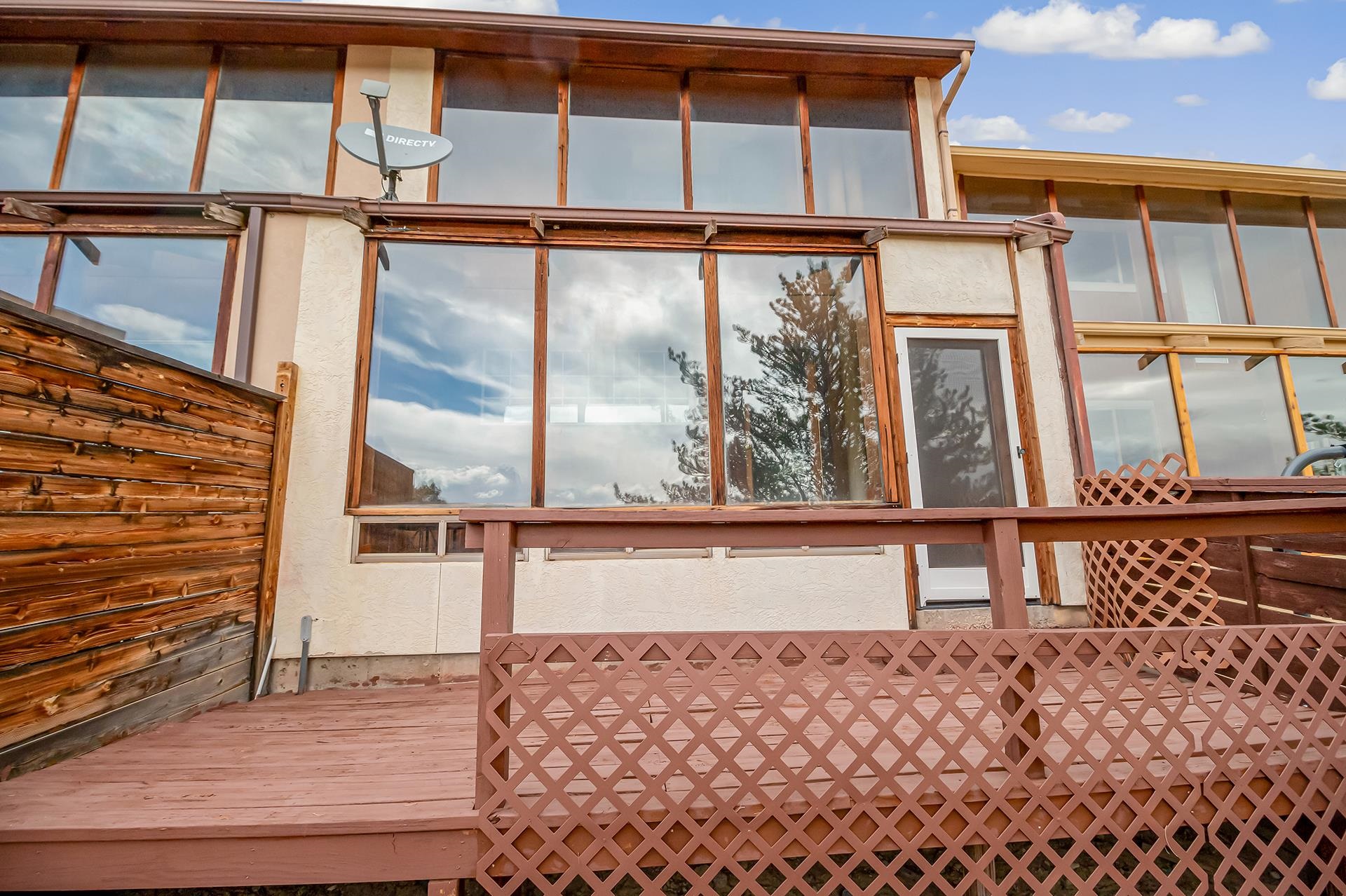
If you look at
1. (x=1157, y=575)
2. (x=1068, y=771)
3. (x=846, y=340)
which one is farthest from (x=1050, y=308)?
(x=1068, y=771)

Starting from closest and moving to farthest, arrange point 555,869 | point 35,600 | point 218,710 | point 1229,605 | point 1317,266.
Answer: point 555,869 < point 35,600 < point 218,710 < point 1229,605 < point 1317,266

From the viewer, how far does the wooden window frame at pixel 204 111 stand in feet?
12.9

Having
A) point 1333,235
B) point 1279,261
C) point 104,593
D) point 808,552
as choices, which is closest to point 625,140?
point 808,552

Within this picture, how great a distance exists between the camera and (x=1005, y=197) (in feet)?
21.0

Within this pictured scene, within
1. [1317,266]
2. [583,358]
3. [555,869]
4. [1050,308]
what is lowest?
[555,869]

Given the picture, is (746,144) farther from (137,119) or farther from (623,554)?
(137,119)

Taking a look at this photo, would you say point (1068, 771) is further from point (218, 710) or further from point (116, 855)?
point (218, 710)

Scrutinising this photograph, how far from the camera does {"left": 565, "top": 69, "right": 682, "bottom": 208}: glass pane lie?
429cm

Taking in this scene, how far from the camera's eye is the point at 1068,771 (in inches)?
75.2

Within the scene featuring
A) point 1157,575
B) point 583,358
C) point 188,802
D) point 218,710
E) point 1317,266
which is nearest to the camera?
point 188,802

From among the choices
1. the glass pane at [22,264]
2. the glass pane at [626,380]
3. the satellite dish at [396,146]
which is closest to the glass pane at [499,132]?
the satellite dish at [396,146]

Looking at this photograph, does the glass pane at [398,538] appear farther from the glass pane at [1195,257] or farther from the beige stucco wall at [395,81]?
the glass pane at [1195,257]

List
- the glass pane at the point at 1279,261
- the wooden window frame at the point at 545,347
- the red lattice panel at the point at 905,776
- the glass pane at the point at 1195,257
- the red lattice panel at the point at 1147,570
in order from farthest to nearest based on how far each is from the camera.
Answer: the glass pane at the point at 1279,261, the glass pane at the point at 1195,257, the wooden window frame at the point at 545,347, the red lattice panel at the point at 1147,570, the red lattice panel at the point at 905,776

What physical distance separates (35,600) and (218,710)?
1.17m
